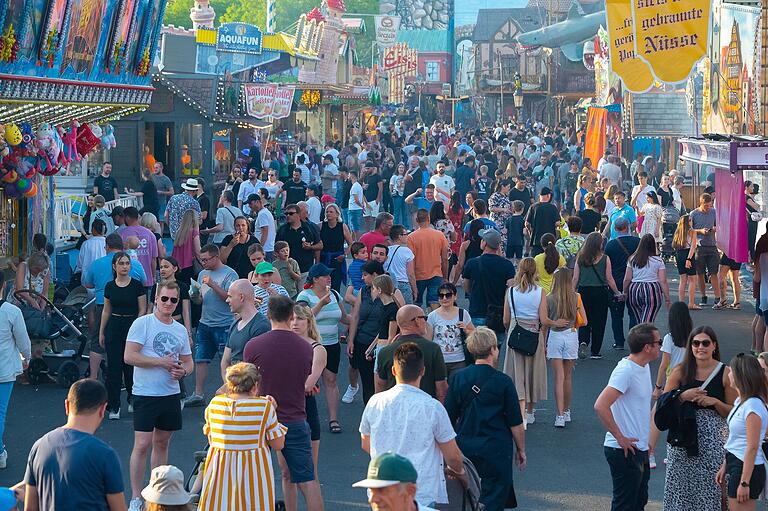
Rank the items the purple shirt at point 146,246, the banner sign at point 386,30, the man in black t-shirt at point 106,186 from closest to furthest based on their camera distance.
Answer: the purple shirt at point 146,246, the man in black t-shirt at point 106,186, the banner sign at point 386,30

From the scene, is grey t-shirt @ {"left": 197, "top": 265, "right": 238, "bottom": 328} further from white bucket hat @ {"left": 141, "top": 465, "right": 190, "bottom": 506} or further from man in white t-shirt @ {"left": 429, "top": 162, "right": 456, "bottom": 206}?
→ man in white t-shirt @ {"left": 429, "top": 162, "right": 456, "bottom": 206}

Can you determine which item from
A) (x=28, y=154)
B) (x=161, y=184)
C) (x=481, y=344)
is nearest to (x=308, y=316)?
(x=481, y=344)

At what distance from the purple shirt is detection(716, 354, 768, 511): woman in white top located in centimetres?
850

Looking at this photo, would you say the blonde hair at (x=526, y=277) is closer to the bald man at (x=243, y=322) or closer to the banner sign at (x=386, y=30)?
the bald man at (x=243, y=322)

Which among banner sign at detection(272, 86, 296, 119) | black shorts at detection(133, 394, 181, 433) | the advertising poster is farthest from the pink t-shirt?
banner sign at detection(272, 86, 296, 119)

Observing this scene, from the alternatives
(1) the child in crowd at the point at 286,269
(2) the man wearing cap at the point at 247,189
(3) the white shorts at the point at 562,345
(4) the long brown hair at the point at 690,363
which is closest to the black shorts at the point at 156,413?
(4) the long brown hair at the point at 690,363

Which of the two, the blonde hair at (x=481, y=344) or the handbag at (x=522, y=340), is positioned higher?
the blonde hair at (x=481, y=344)

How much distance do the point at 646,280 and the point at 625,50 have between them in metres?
5.03

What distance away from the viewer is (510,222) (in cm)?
1870

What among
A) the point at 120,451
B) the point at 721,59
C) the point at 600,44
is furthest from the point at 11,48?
the point at 600,44

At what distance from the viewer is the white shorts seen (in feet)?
35.6

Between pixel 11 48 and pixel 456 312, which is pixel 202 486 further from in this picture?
pixel 11 48

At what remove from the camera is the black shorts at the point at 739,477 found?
6.91 m

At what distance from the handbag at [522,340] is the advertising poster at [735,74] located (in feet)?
28.0
